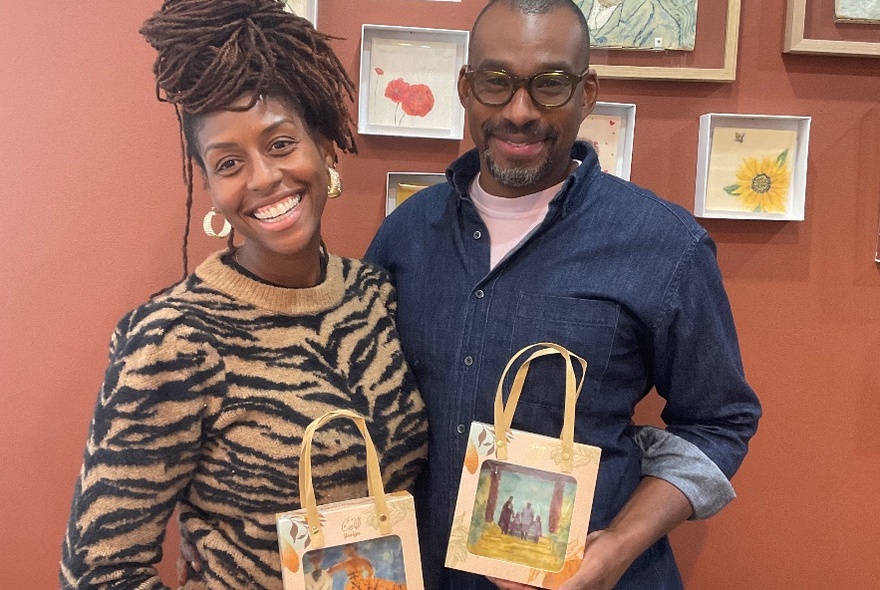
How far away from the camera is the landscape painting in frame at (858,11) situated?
154cm

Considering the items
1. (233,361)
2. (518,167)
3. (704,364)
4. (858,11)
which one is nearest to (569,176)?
(518,167)

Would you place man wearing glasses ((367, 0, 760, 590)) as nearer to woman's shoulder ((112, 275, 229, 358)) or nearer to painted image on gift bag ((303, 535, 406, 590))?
painted image on gift bag ((303, 535, 406, 590))

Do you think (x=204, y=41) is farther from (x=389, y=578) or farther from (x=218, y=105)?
(x=389, y=578)

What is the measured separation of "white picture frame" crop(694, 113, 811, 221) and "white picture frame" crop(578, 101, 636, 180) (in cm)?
18

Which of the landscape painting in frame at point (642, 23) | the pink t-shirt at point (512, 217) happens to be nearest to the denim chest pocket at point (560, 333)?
the pink t-shirt at point (512, 217)

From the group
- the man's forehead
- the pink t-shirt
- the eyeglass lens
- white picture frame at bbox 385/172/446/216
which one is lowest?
the pink t-shirt

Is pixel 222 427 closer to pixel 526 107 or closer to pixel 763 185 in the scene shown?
pixel 526 107

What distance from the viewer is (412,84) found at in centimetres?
153

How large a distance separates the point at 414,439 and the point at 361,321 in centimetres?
22

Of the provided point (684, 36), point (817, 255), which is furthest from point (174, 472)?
point (817, 255)

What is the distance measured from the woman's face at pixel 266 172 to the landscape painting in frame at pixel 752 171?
0.98m

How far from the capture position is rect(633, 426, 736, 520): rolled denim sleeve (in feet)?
3.74

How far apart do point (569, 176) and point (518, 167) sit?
9cm

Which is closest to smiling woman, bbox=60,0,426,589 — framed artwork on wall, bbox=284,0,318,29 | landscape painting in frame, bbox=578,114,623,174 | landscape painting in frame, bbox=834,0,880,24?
framed artwork on wall, bbox=284,0,318,29
